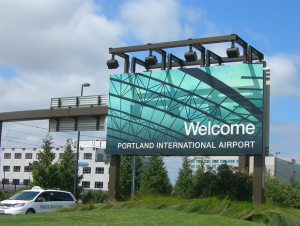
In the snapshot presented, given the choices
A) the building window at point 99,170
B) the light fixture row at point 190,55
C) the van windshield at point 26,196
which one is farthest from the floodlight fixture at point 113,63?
the building window at point 99,170

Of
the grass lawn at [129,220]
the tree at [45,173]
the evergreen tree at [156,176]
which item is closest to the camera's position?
the grass lawn at [129,220]

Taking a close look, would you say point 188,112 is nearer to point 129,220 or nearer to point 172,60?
point 172,60

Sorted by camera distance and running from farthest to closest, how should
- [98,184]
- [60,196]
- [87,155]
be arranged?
[87,155]
[98,184]
[60,196]

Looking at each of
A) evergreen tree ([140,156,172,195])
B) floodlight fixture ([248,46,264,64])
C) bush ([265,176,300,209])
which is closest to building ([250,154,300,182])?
evergreen tree ([140,156,172,195])

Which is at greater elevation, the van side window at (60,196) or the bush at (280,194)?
the bush at (280,194)

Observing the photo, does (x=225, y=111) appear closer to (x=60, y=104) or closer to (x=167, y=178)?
(x=60, y=104)

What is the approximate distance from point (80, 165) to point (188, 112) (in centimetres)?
7220

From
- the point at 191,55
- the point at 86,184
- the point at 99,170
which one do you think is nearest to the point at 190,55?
the point at 191,55

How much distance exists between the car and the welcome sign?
3.69 meters

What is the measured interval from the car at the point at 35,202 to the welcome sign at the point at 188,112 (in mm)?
3693

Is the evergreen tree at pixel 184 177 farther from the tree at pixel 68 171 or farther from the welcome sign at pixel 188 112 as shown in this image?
the welcome sign at pixel 188 112

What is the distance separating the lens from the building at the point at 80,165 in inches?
3452

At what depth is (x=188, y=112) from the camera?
786 inches

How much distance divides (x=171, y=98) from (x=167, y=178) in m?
37.5
